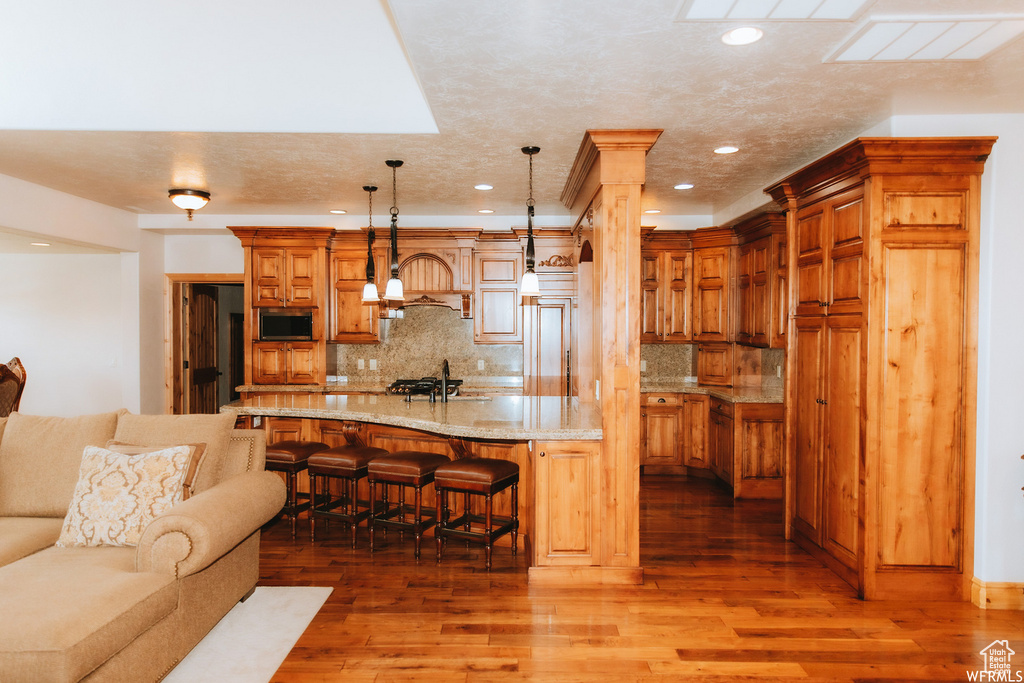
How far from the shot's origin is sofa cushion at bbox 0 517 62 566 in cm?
270

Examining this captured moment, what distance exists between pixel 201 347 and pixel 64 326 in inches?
56.6

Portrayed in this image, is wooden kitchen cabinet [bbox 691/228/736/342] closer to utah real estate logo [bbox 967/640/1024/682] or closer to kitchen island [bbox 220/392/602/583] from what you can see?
kitchen island [bbox 220/392/602/583]

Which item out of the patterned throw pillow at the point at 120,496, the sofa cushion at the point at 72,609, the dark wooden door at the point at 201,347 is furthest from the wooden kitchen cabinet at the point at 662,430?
the dark wooden door at the point at 201,347

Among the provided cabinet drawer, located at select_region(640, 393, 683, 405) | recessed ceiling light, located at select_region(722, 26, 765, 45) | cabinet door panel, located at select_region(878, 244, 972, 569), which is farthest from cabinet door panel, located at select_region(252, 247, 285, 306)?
cabinet door panel, located at select_region(878, 244, 972, 569)

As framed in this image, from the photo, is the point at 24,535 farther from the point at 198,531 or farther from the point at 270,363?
the point at 270,363

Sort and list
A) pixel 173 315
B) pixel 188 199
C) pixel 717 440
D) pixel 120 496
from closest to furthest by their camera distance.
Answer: pixel 120 496 < pixel 188 199 < pixel 717 440 < pixel 173 315

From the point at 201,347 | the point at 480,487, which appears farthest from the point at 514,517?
the point at 201,347

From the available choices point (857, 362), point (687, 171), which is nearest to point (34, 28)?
point (687, 171)

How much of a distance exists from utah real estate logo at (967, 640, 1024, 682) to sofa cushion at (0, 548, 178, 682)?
3.46 meters

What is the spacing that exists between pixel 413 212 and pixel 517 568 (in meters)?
4.11

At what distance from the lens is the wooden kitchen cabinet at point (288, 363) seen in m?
6.54

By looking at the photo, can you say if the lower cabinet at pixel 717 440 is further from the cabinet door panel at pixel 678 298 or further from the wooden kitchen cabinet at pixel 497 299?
the wooden kitchen cabinet at pixel 497 299

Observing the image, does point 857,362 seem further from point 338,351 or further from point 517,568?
point 338,351

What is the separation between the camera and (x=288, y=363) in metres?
6.54
